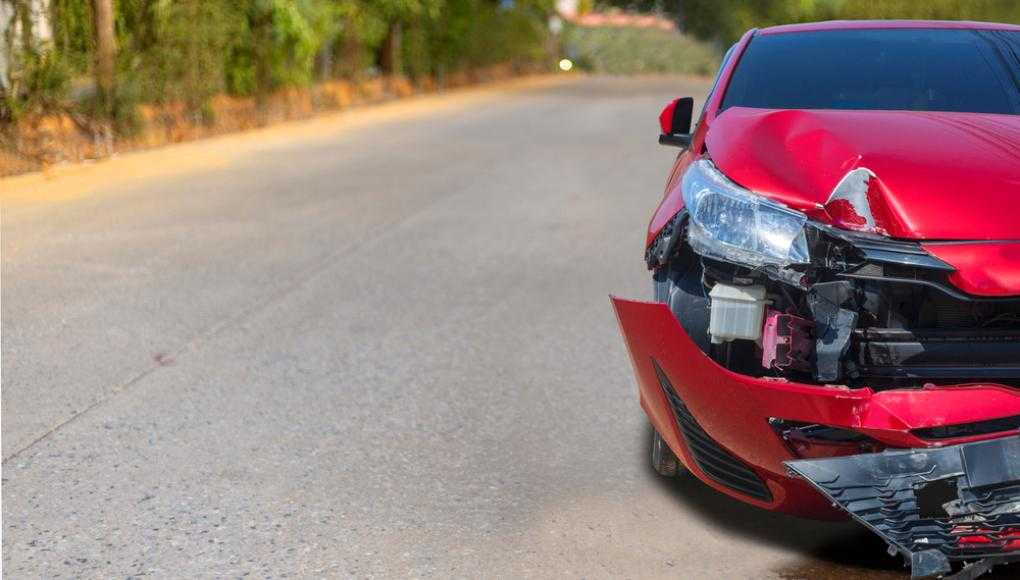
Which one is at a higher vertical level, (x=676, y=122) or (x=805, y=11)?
(x=676, y=122)

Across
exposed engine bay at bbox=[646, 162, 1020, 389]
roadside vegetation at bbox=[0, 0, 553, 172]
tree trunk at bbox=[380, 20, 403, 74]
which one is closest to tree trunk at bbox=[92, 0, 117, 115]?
roadside vegetation at bbox=[0, 0, 553, 172]

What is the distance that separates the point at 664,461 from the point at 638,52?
77.4m

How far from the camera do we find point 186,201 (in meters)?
13.3

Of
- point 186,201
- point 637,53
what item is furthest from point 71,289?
point 637,53

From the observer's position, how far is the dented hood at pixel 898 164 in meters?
3.69

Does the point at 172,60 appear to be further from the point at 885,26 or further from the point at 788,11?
the point at 788,11

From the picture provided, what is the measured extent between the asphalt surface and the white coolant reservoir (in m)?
0.74

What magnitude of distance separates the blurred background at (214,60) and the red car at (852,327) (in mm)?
10564

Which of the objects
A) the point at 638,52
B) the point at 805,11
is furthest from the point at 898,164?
the point at 638,52

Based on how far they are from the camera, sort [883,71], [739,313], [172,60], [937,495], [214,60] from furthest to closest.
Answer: [214,60], [172,60], [883,71], [739,313], [937,495]

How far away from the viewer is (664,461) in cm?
487

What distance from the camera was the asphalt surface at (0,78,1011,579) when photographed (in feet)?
14.1

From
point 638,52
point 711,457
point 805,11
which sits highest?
point 711,457

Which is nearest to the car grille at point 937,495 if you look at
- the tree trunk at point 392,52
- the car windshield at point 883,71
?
the car windshield at point 883,71
